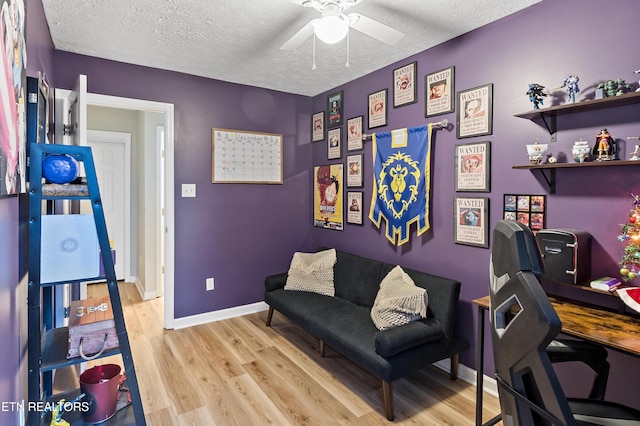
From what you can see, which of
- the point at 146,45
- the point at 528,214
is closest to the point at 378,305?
the point at 528,214

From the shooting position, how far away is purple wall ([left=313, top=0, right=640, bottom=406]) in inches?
70.4

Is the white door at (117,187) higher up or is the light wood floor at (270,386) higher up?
the white door at (117,187)

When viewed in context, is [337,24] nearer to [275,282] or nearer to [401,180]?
[401,180]

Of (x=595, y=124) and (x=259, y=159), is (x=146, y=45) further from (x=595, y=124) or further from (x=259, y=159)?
(x=595, y=124)

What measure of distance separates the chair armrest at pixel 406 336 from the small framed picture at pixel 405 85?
5.71ft

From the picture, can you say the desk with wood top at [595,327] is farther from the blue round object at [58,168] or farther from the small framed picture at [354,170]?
the blue round object at [58,168]

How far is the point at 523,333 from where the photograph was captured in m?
0.72

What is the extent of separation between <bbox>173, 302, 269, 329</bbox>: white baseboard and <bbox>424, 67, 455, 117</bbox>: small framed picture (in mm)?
2623

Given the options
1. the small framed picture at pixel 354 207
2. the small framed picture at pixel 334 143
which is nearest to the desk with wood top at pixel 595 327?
the small framed picture at pixel 354 207

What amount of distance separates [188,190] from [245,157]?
2.26ft

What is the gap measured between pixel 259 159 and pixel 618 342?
10.6 feet

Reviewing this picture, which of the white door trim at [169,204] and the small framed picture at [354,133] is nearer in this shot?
the white door trim at [169,204]

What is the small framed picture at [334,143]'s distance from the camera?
369cm

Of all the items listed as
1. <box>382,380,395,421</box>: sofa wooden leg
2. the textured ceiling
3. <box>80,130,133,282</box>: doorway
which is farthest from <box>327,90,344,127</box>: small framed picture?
<box>80,130,133,282</box>: doorway
